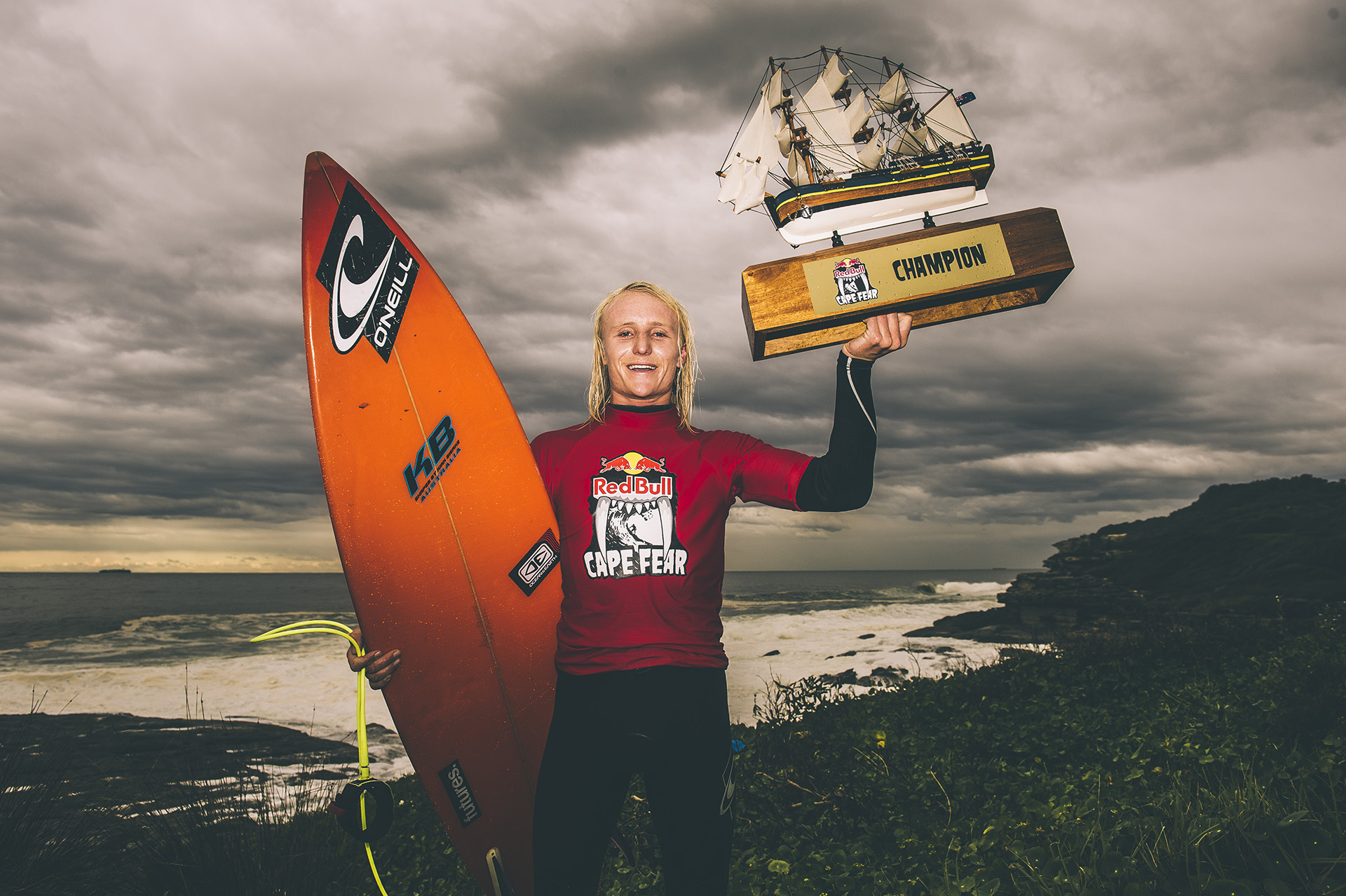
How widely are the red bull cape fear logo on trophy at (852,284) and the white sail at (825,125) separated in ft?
45.5

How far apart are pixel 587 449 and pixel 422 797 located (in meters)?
4.80

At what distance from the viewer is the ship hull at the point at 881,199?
265 cm

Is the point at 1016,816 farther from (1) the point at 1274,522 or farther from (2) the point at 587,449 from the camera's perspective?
(1) the point at 1274,522

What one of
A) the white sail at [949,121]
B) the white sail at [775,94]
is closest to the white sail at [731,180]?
the white sail at [775,94]

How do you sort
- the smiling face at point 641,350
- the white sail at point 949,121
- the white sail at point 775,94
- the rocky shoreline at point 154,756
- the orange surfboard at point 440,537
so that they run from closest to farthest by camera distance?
the smiling face at point 641,350, the orange surfboard at point 440,537, the rocky shoreline at point 154,756, the white sail at point 775,94, the white sail at point 949,121

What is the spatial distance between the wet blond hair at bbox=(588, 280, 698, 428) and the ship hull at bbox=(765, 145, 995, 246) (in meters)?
0.68

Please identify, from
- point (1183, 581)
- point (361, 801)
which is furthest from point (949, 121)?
point (361, 801)

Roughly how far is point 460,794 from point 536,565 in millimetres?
1037

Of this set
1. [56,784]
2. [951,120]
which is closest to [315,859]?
[56,784]

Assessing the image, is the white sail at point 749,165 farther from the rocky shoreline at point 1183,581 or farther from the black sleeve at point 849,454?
the black sleeve at point 849,454

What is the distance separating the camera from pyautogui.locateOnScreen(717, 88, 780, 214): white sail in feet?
39.0

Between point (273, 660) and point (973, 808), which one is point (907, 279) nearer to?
point (973, 808)

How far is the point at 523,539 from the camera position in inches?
107

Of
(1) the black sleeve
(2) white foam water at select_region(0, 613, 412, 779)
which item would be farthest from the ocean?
(1) the black sleeve
